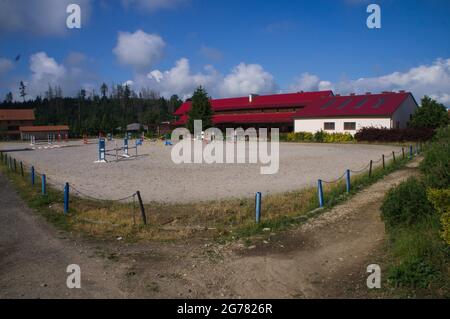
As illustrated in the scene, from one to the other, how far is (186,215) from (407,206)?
5475 mm

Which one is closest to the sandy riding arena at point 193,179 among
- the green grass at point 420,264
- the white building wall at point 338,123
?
the green grass at point 420,264

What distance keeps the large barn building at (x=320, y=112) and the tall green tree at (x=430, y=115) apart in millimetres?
3015

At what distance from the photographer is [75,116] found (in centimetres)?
11306

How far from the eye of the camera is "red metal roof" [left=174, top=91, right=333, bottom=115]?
54531mm

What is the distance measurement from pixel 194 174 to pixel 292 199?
7.52m

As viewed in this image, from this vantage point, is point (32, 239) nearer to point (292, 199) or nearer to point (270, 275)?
point (270, 275)

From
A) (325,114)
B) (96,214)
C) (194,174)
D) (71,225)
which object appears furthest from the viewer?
(325,114)

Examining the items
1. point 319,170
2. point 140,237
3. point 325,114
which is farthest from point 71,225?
point 325,114

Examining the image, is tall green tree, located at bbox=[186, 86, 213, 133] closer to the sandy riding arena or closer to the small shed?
the sandy riding arena

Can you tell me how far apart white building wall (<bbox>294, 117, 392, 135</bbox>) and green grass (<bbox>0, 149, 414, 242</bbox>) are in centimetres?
3196

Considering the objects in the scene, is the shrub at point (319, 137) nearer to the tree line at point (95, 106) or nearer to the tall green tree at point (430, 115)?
the tall green tree at point (430, 115)

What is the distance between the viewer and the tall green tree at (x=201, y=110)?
53250 millimetres

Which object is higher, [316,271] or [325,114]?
[325,114]
